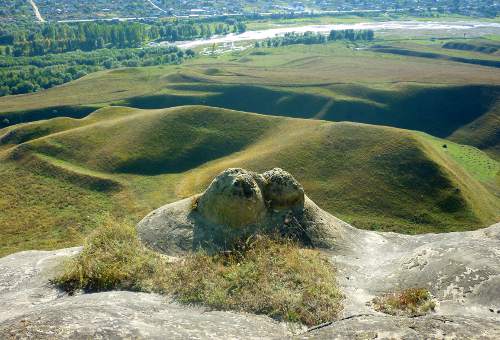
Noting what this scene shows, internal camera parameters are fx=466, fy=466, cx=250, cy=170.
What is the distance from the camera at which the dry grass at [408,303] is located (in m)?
17.3

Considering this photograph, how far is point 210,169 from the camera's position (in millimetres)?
86875

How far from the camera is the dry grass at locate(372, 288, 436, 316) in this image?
17.3m

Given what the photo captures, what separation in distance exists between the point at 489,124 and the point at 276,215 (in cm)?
12430

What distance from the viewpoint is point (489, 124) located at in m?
132

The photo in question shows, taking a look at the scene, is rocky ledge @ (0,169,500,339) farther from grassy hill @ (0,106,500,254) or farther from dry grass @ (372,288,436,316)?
grassy hill @ (0,106,500,254)

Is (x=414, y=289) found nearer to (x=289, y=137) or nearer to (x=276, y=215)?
(x=276, y=215)

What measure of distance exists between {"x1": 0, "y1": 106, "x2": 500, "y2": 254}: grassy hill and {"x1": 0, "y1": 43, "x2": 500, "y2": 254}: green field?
26 centimetres

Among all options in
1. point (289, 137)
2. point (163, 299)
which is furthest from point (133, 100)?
point (163, 299)

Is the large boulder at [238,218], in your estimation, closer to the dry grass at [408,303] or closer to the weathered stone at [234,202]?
the weathered stone at [234,202]

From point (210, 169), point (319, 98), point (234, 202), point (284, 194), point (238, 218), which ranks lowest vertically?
point (319, 98)

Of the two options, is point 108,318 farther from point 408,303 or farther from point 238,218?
point 238,218

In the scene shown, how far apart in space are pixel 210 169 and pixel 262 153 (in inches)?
401

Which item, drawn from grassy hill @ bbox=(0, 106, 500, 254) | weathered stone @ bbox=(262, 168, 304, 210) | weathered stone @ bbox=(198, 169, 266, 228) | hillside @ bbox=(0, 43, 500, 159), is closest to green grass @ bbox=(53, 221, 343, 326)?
weathered stone @ bbox=(198, 169, 266, 228)

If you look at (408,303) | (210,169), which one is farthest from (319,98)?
(408,303)
